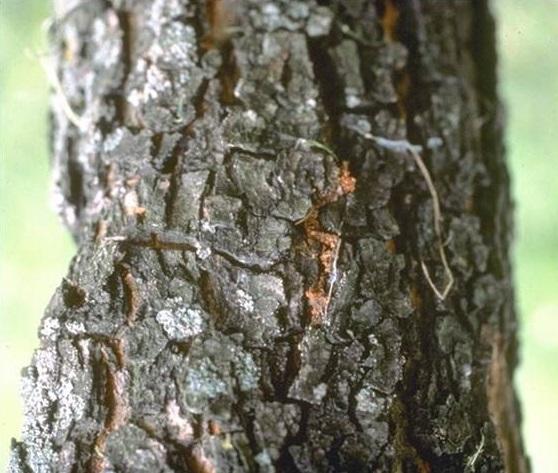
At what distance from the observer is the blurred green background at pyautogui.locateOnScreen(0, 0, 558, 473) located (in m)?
1.46

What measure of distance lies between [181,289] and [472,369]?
344 mm

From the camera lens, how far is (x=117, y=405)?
Result: 28.7 inches

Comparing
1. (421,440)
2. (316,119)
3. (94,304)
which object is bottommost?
(421,440)

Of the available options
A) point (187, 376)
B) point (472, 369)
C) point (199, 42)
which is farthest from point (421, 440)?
point (199, 42)

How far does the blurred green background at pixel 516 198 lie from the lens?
146 cm

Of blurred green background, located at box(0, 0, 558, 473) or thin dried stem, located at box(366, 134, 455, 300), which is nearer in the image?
thin dried stem, located at box(366, 134, 455, 300)

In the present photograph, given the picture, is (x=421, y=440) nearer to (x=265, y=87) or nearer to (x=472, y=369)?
(x=472, y=369)

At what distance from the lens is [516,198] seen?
1361mm

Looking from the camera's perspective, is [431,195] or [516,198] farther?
[516,198]

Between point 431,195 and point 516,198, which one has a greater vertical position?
point 516,198

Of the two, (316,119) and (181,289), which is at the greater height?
(316,119)

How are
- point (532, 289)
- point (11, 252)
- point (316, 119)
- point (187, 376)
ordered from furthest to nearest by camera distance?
point (532, 289) < point (11, 252) < point (316, 119) < point (187, 376)

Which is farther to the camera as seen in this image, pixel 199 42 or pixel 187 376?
pixel 199 42

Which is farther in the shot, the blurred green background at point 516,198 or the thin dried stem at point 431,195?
the blurred green background at point 516,198
